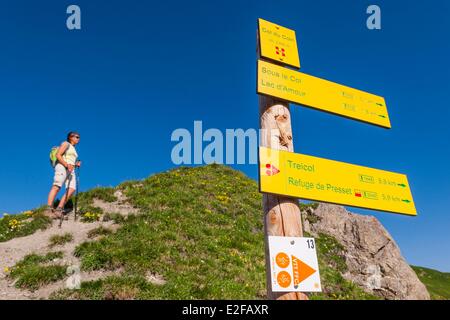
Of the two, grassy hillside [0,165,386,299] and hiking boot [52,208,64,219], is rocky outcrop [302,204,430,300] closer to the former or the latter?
grassy hillside [0,165,386,299]

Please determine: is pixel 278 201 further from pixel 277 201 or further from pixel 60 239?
pixel 60 239

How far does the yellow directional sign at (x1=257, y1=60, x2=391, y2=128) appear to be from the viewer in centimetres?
589

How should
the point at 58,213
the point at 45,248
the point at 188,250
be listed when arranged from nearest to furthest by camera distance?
the point at 45,248 < the point at 188,250 < the point at 58,213

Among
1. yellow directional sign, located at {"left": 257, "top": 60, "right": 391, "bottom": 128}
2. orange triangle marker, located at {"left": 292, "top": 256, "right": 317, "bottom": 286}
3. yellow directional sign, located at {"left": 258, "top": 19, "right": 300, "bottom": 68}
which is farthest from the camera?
yellow directional sign, located at {"left": 258, "top": 19, "right": 300, "bottom": 68}

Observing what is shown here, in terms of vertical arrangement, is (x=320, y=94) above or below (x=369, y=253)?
below

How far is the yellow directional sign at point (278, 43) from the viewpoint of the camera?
630 cm

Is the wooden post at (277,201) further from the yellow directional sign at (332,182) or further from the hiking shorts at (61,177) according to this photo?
the hiking shorts at (61,177)

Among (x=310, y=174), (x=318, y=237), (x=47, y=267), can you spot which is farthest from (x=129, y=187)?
(x=310, y=174)

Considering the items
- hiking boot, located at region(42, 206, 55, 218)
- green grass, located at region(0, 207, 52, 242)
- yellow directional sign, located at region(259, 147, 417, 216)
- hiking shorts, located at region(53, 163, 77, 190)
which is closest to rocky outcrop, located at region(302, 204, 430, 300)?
yellow directional sign, located at region(259, 147, 417, 216)

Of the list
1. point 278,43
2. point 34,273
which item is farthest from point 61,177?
point 278,43

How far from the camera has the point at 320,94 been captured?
6.26 meters

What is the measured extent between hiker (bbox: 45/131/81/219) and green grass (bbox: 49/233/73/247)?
2193 mm

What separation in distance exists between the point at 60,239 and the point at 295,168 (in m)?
12.5

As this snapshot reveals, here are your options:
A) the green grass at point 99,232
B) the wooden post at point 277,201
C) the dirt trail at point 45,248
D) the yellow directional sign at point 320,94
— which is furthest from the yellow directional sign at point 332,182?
the green grass at point 99,232
